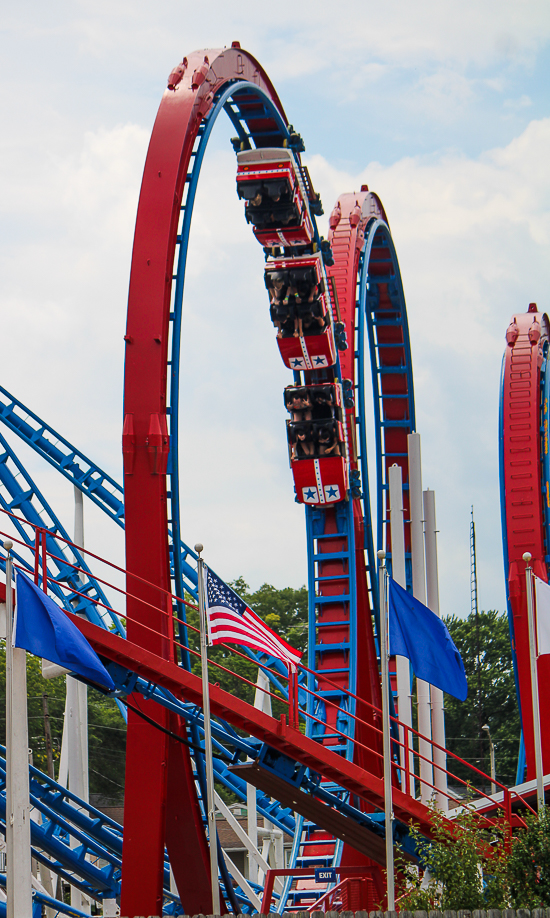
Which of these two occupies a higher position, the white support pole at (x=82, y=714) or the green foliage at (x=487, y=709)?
the green foliage at (x=487, y=709)

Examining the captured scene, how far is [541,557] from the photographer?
1859 cm

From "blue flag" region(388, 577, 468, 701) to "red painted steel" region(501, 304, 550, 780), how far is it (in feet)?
25.9

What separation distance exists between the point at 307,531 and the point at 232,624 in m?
7.94

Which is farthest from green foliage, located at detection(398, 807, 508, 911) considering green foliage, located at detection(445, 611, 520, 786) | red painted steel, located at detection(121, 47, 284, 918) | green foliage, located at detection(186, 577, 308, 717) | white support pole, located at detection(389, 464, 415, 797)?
green foliage, located at detection(186, 577, 308, 717)

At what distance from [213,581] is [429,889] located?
10.0 feet

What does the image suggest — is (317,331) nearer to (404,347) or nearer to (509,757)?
(404,347)

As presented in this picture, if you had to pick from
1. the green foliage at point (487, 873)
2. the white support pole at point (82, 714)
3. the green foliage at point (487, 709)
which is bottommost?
the green foliage at point (487, 873)

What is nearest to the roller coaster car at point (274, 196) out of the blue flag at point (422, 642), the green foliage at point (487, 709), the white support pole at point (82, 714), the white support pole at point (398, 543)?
the white support pole at point (398, 543)

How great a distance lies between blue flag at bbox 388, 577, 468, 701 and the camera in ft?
32.1

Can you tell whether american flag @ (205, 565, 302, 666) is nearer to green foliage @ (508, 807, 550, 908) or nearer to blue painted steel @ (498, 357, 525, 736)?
green foliage @ (508, 807, 550, 908)

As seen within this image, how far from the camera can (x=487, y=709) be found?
43.8 metres

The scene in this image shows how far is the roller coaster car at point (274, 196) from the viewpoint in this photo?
15.3 metres

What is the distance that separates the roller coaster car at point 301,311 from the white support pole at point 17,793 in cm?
900

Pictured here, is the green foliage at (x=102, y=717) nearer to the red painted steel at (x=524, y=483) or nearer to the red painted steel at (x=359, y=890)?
the red painted steel at (x=524, y=483)
